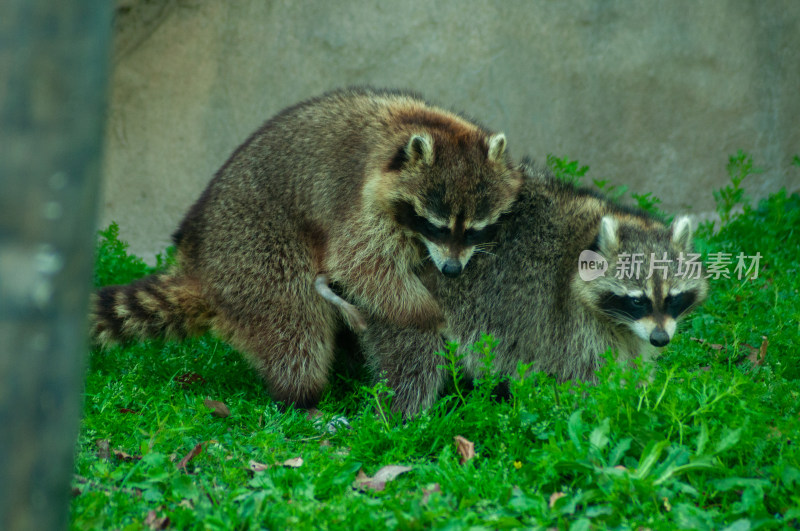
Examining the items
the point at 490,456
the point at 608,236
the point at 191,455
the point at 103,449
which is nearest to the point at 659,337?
the point at 608,236

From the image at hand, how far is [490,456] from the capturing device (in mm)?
3582

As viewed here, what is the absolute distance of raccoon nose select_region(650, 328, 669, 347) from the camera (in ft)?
12.2

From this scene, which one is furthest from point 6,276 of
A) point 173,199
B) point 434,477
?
point 173,199

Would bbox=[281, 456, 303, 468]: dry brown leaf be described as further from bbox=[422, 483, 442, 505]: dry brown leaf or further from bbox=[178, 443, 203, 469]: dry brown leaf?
bbox=[422, 483, 442, 505]: dry brown leaf

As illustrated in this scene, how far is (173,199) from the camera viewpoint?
7359 millimetres

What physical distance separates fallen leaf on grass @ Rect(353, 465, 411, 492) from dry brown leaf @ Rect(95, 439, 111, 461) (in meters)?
1.08

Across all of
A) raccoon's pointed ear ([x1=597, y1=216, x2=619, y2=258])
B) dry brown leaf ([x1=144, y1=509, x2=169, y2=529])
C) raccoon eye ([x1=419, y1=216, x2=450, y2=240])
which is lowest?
dry brown leaf ([x1=144, y1=509, x2=169, y2=529])

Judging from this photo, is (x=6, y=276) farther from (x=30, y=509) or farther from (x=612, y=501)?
(x=612, y=501)

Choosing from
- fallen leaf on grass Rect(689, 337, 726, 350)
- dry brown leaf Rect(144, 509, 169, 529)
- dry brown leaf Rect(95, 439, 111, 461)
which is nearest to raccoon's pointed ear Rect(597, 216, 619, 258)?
fallen leaf on grass Rect(689, 337, 726, 350)

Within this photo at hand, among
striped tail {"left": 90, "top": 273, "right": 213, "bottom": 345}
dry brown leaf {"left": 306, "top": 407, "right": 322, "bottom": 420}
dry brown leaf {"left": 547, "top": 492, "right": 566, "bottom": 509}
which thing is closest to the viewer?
dry brown leaf {"left": 547, "top": 492, "right": 566, "bottom": 509}

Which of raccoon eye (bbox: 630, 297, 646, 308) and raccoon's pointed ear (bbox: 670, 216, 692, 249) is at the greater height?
raccoon's pointed ear (bbox: 670, 216, 692, 249)

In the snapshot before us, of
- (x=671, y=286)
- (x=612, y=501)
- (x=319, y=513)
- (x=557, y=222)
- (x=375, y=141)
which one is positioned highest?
(x=375, y=141)

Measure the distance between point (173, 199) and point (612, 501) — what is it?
5546 millimetres

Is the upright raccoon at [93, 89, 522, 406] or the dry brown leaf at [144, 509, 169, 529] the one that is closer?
the dry brown leaf at [144, 509, 169, 529]
